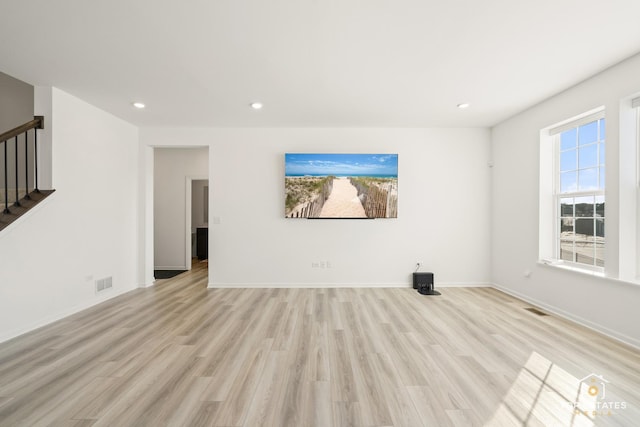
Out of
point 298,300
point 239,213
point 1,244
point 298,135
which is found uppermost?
point 298,135

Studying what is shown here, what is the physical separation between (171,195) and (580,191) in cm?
723

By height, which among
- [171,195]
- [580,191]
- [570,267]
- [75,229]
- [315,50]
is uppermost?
[315,50]

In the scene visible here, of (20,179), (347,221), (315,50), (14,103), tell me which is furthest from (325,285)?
(14,103)

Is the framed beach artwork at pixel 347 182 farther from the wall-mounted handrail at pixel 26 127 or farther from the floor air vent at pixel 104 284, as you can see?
the wall-mounted handrail at pixel 26 127

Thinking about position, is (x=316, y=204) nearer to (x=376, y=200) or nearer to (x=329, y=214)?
(x=329, y=214)

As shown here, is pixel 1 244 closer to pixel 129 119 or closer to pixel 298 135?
pixel 129 119

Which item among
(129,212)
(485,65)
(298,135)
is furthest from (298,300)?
(485,65)

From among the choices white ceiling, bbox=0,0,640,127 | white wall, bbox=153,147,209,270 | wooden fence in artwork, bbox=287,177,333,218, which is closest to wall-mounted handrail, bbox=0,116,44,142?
white ceiling, bbox=0,0,640,127

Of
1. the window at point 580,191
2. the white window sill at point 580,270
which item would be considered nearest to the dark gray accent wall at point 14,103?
the window at point 580,191

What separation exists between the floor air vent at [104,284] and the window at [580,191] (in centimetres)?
629

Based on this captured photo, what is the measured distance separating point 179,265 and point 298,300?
→ 144 inches

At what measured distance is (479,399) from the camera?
70.1 inches

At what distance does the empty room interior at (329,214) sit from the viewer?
6.32 ft

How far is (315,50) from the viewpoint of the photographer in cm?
249
